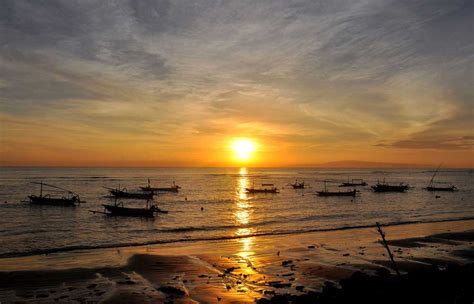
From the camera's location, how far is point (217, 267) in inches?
954

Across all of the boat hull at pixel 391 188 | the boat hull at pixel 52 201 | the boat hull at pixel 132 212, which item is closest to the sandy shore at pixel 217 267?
the boat hull at pixel 132 212

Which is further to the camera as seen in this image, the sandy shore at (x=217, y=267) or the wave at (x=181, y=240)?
the wave at (x=181, y=240)

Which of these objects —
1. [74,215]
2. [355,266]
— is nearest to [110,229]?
[74,215]

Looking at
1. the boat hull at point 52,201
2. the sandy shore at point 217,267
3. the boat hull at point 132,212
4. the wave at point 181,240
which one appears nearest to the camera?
the sandy shore at point 217,267

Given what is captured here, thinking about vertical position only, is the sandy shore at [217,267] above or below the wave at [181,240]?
above

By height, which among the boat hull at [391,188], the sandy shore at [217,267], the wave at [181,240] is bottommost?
the wave at [181,240]

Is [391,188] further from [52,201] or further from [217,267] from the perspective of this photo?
[217,267]

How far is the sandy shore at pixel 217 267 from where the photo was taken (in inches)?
743

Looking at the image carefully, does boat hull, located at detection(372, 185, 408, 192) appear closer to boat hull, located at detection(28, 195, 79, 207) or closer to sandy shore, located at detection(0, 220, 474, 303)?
sandy shore, located at detection(0, 220, 474, 303)

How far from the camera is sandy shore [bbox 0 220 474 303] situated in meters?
18.9

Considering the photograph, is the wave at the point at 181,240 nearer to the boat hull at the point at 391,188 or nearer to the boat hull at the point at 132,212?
the boat hull at the point at 132,212

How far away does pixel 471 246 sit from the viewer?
31547 millimetres

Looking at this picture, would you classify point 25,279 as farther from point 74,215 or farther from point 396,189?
point 396,189

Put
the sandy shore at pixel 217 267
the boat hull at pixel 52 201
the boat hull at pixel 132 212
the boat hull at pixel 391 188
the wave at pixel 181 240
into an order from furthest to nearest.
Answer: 1. the boat hull at pixel 391 188
2. the boat hull at pixel 52 201
3. the boat hull at pixel 132 212
4. the wave at pixel 181 240
5. the sandy shore at pixel 217 267
